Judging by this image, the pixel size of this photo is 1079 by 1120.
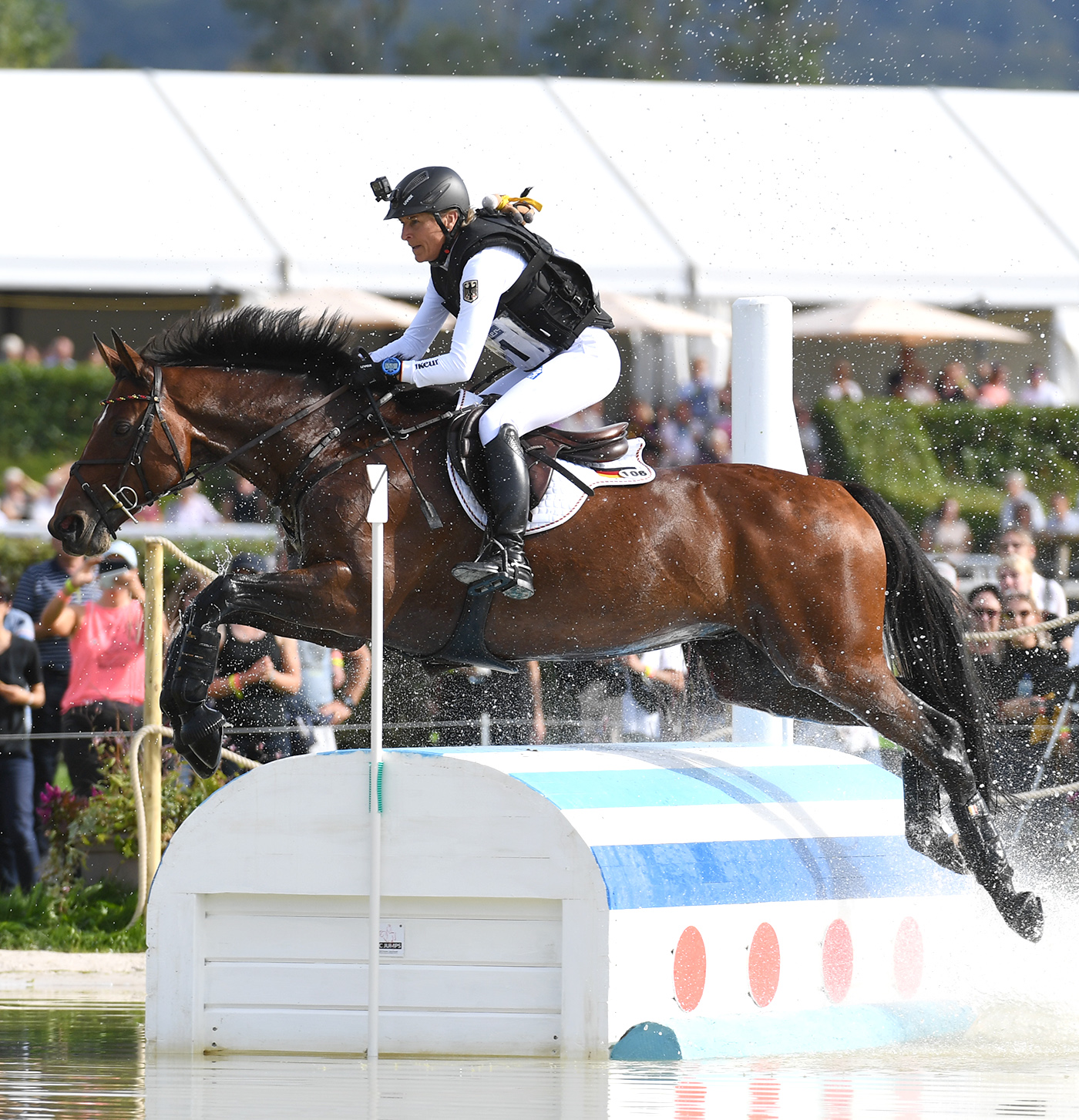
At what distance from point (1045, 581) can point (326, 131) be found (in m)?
8.82

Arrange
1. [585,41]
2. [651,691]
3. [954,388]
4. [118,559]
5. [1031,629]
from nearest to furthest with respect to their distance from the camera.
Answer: [1031,629]
[118,559]
[651,691]
[954,388]
[585,41]

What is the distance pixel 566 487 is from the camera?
6.12m

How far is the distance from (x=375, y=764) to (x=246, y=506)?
900 centimetres

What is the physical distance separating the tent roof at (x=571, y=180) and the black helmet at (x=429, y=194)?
9.67 meters

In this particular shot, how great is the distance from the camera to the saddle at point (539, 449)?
6.03 meters

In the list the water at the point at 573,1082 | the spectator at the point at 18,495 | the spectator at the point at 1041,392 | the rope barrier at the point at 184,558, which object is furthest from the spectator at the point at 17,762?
the spectator at the point at 1041,392

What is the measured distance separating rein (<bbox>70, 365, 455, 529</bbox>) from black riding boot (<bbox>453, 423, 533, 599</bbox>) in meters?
0.24

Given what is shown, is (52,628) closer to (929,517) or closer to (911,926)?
(911,926)

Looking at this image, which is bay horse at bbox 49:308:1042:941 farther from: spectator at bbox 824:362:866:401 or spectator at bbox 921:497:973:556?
spectator at bbox 824:362:866:401

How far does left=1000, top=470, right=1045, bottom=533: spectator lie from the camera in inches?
565

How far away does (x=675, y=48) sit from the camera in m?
50.8

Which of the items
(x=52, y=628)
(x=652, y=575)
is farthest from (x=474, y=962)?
(x=52, y=628)

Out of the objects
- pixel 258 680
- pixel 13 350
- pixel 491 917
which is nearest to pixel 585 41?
pixel 13 350

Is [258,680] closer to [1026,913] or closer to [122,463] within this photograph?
[122,463]
